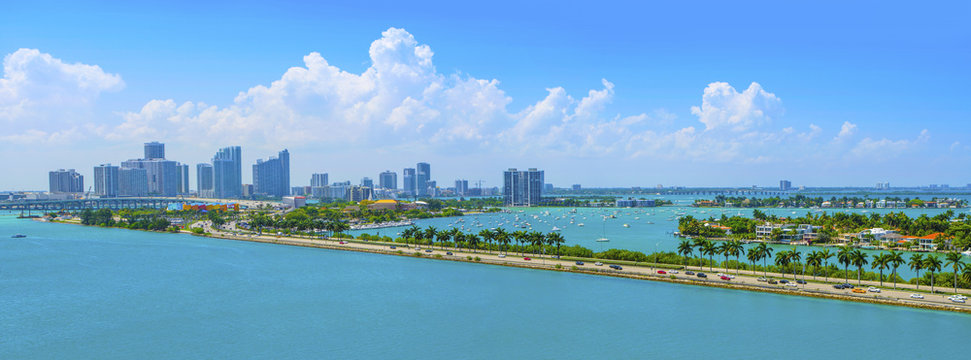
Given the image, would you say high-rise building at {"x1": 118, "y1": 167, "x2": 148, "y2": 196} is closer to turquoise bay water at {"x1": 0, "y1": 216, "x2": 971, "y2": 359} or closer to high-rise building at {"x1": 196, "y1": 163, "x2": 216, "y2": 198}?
high-rise building at {"x1": 196, "y1": 163, "x2": 216, "y2": 198}

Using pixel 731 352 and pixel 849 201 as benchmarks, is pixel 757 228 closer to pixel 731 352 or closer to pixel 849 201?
pixel 731 352

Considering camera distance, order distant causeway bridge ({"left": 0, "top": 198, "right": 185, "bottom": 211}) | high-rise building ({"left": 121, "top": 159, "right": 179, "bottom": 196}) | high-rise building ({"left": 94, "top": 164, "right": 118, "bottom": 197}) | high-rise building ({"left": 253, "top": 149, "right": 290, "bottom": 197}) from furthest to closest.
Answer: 1. high-rise building ({"left": 253, "top": 149, "right": 290, "bottom": 197})
2. high-rise building ({"left": 121, "top": 159, "right": 179, "bottom": 196})
3. high-rise building ({"left": 94, "top": 164, "right": 118, "bottom": 197})
4. distant causeway bridge ({"left": 0, "top": 198, "right": 185, "bottom": 211})

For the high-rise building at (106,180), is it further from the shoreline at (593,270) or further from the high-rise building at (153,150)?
the shoreline at (593,270)

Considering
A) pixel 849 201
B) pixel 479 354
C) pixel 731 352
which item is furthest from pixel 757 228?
pixel 849 201

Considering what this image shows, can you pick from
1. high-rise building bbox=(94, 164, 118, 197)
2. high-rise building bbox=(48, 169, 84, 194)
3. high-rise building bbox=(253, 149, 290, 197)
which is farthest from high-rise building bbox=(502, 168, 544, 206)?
high-rise building bbox=(48, 169, 84, 194)

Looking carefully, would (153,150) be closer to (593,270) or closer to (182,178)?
(182,178)

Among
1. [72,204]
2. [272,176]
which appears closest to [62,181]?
[272,176]
